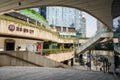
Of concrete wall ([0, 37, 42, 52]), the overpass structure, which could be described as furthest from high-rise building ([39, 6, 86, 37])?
the overpass structure

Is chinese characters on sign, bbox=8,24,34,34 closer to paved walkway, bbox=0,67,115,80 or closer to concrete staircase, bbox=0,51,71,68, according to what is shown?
concrete staircase, bbox=0,51,71,68

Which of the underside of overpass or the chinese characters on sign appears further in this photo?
the chinese characters on sign

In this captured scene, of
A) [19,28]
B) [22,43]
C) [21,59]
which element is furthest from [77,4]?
[22,43]

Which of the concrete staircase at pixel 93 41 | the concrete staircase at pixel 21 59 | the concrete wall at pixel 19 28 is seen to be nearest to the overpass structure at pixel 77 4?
the concrete wall at pixel 19 28

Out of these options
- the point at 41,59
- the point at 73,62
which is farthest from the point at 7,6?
the point at 73,62

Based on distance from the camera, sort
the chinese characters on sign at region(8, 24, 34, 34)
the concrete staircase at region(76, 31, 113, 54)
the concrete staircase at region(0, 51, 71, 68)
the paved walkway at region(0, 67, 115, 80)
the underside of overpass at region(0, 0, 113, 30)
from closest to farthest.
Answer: the paved walkway at region(0, 67, 115, 80) < the underside of overpass at region(0, 0, 113, 30) < the concrete staircase at region(0, 51, 71, 68) < the chinese characters on sign at region(8, 24, 34, 34) < the concrete staircase at region(76, 31, 113, 54)

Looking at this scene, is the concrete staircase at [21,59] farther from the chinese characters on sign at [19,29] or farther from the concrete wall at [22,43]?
the concrete wall at [22,43]

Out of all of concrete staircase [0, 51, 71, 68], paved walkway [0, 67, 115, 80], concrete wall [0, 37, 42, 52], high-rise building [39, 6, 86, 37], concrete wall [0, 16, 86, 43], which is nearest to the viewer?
paved walkway [0, 67, 115, 80]

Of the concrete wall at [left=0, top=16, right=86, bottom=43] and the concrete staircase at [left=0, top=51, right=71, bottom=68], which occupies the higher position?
the concrete wall at [left=0, top=16, right=86, bottom=43]

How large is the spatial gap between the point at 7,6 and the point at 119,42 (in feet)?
24.9

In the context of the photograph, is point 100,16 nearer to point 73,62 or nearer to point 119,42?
point 119,42

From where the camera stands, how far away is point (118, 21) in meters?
8.64

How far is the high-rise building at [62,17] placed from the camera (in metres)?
88.5

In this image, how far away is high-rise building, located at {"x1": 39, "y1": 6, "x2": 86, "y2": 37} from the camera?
88500 millimetres
